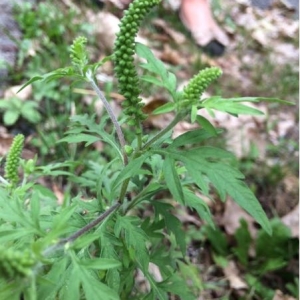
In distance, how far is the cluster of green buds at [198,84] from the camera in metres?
1.27

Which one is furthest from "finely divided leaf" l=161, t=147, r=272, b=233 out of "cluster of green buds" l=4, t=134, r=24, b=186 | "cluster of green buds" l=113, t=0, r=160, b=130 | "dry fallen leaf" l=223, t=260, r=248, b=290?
"dry fallen leaf" l=223, t=260, r=248, b=290

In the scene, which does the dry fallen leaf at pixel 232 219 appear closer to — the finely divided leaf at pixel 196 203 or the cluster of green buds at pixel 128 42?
the finely divided leaf at pixel 196 203

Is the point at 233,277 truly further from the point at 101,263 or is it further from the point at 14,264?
the point at 14,264

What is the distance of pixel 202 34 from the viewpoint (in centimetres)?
499

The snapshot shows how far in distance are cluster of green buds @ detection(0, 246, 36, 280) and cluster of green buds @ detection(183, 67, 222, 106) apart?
0.58m

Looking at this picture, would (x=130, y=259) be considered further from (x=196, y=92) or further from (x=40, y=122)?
(x=40, y=122)

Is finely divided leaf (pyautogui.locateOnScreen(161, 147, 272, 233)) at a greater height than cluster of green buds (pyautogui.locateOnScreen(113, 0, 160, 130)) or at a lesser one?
lesser

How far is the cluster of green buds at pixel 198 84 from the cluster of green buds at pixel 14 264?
580 millimetres

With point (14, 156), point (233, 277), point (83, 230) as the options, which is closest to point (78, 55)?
point (14, 156)

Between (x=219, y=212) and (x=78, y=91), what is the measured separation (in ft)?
4.27

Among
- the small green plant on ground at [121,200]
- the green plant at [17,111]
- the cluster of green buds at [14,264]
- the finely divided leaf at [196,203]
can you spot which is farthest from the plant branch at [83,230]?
the green plant at [17,111]

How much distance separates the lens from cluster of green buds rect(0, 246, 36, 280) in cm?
97

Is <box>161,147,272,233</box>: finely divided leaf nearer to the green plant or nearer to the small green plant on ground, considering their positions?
the small green plant on ground

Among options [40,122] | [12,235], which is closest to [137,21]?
[12,235]
